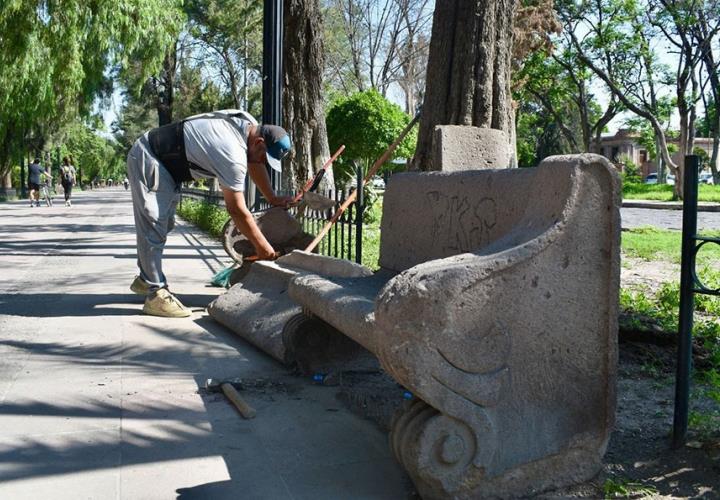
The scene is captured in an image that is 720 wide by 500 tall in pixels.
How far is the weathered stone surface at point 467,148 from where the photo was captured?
4938 mm

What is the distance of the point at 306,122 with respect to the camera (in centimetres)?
1191

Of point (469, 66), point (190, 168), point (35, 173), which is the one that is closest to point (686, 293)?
point (469, 66)

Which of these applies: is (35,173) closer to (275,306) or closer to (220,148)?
(220,148)

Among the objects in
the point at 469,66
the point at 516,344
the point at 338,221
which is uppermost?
the point at 469,66

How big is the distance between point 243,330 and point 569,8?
99.7 feet

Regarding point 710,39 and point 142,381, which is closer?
point 142,381

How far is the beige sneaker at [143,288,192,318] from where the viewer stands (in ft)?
18.7

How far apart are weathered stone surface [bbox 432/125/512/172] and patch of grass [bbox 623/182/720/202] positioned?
24481 mm

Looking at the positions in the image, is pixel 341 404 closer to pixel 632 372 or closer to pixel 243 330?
pixel 243 330

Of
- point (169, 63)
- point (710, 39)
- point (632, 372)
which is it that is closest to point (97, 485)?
point (632, 372)

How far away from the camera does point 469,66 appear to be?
230 inches

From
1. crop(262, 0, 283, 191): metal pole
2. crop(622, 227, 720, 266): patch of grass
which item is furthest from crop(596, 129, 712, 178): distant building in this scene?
crop(262, 0, 283, 191): metal pole

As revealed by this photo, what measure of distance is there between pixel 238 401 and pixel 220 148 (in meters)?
2.33

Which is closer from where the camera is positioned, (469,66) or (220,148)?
(220,148)
